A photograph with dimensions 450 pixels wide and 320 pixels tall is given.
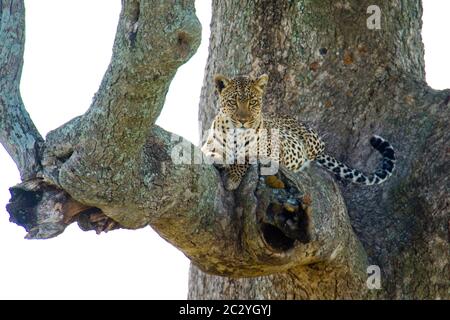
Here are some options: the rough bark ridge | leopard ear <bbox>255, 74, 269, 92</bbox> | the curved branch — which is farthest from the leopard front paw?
leopard ear <bbox>255, 74, 269, 92</bbox>

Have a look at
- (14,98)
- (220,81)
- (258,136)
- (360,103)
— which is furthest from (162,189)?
(360,103)

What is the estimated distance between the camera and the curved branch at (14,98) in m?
6.22

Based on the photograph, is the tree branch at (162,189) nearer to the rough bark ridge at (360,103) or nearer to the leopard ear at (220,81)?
the rough bark ridge at (360,103)

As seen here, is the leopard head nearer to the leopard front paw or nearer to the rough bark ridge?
the rough bark ridge

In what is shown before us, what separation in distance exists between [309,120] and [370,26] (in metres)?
0.93

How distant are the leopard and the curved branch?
87.5 inches

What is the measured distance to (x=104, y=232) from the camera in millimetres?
6480

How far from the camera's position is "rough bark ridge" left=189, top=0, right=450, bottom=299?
7723 millimetres

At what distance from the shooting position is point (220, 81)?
8.58 m

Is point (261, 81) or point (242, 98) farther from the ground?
point (261, 81)

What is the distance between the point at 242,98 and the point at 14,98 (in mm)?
2561

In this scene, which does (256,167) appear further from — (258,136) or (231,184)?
(258,136)

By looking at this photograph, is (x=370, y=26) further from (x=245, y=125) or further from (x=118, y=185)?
(x=118, y=185)

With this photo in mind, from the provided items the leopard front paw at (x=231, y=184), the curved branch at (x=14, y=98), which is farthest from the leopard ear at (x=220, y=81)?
the curved branch at (x=14, y=98)
